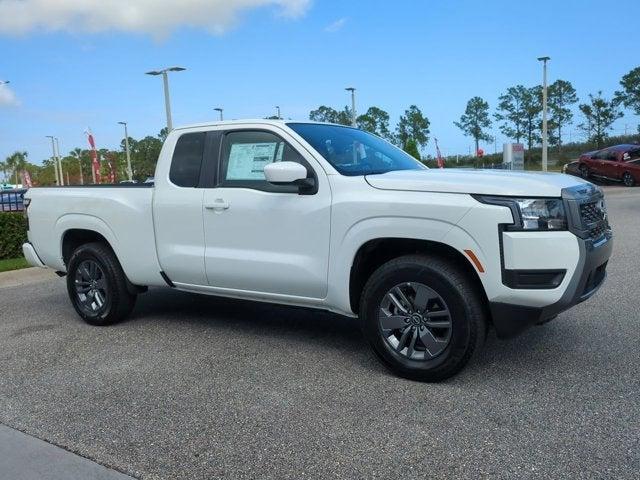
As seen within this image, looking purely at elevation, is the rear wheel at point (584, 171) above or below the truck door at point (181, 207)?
below

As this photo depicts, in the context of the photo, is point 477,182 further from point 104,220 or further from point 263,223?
point 104,220

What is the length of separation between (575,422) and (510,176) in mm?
1557

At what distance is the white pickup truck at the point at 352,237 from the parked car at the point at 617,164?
79.6 feet

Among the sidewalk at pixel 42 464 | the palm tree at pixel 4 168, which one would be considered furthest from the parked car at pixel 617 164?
Answer: the palm tree at pixel 4 168

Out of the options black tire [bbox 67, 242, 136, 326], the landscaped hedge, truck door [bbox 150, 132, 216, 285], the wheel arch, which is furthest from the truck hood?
the landscaped hedge

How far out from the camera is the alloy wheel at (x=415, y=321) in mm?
3971

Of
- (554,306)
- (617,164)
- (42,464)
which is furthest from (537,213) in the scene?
(617,164)

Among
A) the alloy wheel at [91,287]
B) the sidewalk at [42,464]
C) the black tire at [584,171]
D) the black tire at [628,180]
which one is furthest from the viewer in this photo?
the black tire at [584,171]

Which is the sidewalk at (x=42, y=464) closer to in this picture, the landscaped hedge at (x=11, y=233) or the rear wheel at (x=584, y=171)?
the landscaped hedge at (x=11, y=233)

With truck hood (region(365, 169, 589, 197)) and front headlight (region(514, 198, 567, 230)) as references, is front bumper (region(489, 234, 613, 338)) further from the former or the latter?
truck hood (region(365, 169, 589, 197))

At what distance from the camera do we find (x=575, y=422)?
133 inches

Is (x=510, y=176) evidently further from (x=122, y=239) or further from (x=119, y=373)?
(x=122, y=239)

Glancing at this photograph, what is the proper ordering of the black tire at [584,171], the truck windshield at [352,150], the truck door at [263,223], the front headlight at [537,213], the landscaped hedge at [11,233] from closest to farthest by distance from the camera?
1. the front headlight at [537,213]
2. the truck door at [263,223]
3. the truck windshield at [352,150]
4. the landscaped hedge at [11,233]
5. the black tire at [584,171]

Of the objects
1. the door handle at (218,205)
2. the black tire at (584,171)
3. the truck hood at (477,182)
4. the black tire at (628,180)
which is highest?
the truck hood at (477,182)
